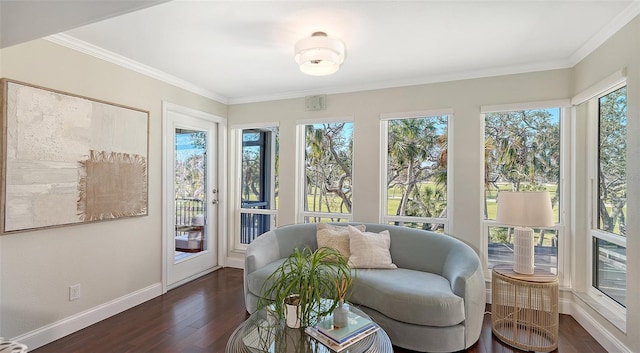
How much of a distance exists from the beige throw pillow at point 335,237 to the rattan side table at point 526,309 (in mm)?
1289

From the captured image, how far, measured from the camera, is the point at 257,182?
4.32m

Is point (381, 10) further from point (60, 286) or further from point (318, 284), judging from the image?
point (60, 286)

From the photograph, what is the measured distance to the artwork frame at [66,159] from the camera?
2.13m

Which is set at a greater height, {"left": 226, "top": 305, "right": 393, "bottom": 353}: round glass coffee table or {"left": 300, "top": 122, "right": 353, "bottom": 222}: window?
{"left": 300, "top": 122, "right": 353, "bottom": 222}: window

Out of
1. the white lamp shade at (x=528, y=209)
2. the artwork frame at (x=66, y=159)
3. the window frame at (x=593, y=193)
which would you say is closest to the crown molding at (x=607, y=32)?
the window frame at (x=593, y=193)

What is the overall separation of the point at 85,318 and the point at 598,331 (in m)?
4.15

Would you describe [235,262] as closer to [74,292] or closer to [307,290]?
[74,292]

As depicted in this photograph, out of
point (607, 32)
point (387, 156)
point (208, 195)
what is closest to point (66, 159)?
point (208, 195)

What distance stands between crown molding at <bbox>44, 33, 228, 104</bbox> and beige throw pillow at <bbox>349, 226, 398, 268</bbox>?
251cm

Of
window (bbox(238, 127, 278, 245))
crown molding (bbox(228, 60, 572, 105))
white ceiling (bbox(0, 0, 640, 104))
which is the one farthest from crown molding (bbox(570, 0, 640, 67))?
window (bbox(238, 127, 278, 245))

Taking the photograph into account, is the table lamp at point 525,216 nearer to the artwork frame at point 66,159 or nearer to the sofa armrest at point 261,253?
the sofa armrest at point 261,253

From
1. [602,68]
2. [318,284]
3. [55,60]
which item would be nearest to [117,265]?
[55,60]

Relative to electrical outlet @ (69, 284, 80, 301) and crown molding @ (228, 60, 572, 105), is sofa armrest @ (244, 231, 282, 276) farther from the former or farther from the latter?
crown molding @ (228, 60, 572, 105)

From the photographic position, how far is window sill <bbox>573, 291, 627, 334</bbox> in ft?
7.17
